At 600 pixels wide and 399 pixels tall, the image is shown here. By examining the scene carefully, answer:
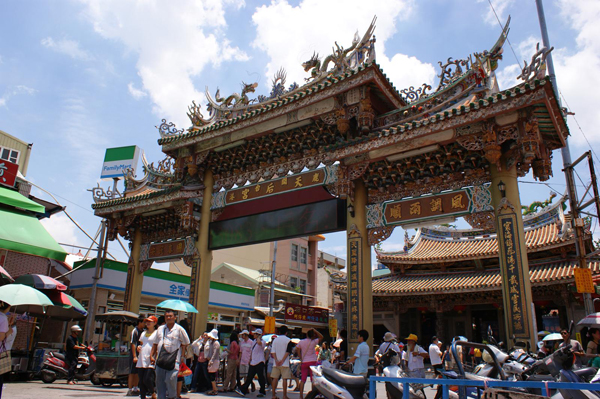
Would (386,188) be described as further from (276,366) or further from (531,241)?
(531,241)

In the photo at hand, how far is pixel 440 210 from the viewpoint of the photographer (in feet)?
34.0

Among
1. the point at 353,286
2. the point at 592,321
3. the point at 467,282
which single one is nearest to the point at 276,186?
the point at 353,286

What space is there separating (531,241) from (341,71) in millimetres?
12530

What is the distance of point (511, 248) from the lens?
9.22m

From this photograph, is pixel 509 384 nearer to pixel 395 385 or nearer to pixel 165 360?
pixel 395 385

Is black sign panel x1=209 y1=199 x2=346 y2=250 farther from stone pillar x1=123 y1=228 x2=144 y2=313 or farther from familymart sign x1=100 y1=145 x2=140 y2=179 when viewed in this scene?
familymart sign x1=100 y1=145 x2=140 y2=179

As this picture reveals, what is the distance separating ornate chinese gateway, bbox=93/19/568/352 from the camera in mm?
9539

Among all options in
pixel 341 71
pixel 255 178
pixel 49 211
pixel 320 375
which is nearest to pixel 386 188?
pixel 341 71

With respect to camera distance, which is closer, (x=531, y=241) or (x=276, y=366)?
(x=276, y=366)

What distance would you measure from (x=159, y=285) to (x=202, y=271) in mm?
9118

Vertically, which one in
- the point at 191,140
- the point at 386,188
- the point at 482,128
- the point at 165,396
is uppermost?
the point at 191,140

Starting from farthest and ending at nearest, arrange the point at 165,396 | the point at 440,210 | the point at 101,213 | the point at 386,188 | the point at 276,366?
the point at 101,213 < the point at 386,188 < the point at 440,210 < the point at 276,366 < the point at 165,396

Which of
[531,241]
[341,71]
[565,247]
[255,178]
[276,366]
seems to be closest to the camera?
[276,366]

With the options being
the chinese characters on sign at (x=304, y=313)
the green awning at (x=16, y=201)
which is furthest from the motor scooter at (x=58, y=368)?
the chinese characters on sign at (x=304, y=313)
